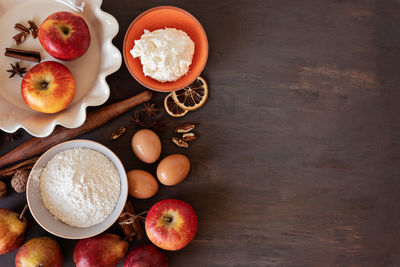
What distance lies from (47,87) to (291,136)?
29.2 inches

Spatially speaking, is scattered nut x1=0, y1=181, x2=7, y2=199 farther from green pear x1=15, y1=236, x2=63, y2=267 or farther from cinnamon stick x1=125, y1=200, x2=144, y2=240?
cinnamon stick x1=125, y1=200, x2=144, y2=240

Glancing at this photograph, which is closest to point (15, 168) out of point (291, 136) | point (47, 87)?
point (47, 87)

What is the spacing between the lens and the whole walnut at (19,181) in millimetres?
942

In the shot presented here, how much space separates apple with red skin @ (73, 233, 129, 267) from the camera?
898mm

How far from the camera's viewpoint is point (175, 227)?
2.98ft

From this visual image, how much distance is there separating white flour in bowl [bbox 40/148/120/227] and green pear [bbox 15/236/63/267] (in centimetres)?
8

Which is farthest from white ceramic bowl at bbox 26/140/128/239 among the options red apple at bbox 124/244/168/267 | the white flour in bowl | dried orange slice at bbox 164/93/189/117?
dried orange slice at bbox 164/93/189/117

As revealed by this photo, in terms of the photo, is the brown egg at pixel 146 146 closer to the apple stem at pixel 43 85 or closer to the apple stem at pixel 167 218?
the apple stem at pixel 167 218

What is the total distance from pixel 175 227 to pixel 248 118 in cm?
40

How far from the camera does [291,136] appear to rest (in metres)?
1.04

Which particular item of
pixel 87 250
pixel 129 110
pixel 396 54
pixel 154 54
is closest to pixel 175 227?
pixel 87 250

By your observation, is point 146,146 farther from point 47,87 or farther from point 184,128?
point 47,87

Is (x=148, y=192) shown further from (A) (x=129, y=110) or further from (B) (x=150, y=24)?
(B) (x=150, y=24)

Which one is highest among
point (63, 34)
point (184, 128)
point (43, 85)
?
point (63, 34)
